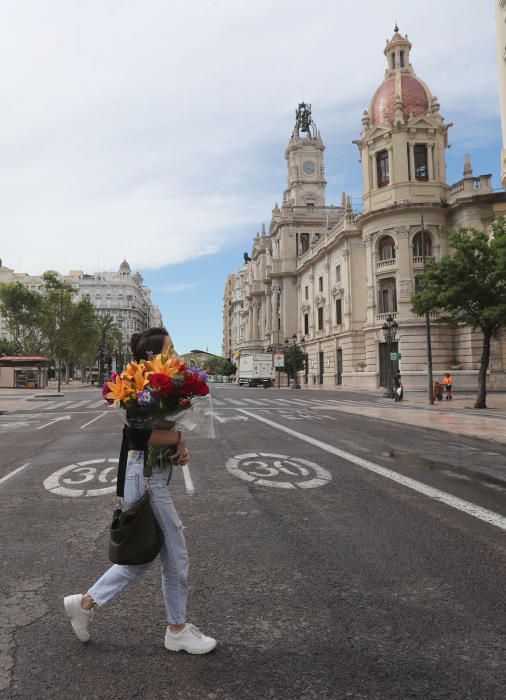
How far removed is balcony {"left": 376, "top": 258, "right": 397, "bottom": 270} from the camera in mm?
42312

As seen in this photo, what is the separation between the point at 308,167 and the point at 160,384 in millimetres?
83533

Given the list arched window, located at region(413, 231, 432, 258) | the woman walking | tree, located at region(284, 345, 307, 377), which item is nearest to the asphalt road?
the woman walking

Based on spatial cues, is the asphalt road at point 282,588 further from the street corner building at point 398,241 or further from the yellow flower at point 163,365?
the street corner building at point 398,241

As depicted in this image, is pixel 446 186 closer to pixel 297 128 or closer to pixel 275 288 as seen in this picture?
pixel 275 288

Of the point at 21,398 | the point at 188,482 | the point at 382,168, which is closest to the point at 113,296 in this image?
the point at 382,168

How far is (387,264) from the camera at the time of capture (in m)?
42.9

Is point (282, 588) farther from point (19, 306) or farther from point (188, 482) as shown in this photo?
point (19, 306)

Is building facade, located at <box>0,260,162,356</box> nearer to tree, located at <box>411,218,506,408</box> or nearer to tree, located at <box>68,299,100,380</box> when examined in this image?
tree, located at <box>68,299,100,380</box>

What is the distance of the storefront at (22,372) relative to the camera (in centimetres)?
5409

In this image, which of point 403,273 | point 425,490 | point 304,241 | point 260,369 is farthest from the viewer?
point 304,241

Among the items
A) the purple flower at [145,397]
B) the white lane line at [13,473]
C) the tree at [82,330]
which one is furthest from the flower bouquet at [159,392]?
the tree at [82,330]

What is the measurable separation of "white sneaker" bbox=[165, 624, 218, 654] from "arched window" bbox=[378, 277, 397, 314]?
41.8 metres

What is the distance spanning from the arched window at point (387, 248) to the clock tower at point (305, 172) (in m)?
36.4

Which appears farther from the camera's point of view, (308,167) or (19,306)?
(308,167)
